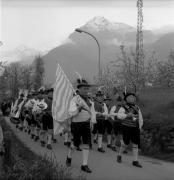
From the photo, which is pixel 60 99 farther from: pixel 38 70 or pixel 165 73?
pixel 38 70

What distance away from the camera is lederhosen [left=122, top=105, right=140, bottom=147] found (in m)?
10.6

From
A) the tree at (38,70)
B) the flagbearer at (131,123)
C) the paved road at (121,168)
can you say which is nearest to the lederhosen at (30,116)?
the paved road at (121,168)

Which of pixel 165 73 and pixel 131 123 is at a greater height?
pixel 165 73

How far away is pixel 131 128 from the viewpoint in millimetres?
10703

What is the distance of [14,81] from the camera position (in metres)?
75.8

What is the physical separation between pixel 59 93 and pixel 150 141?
4856mm

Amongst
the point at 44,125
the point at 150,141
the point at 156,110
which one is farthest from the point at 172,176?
the point at 156,110

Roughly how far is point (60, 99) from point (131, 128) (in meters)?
1.99

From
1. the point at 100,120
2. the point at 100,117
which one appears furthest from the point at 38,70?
the point at 100,117

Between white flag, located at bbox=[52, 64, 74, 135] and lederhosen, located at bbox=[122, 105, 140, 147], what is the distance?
164 centimetres

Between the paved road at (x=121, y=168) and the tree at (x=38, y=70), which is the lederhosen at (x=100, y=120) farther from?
the tree at (x=38, y=70)

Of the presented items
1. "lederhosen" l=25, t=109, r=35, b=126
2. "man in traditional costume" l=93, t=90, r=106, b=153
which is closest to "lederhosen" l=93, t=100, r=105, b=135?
"man in traditional costume" l=93, t=90, r=106, b=153

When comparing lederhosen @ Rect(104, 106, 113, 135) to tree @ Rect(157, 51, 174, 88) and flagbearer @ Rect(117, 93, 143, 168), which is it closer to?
flagbearer @ Rect(117, 93, 143, 168)

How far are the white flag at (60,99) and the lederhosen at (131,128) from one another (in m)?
1.64
